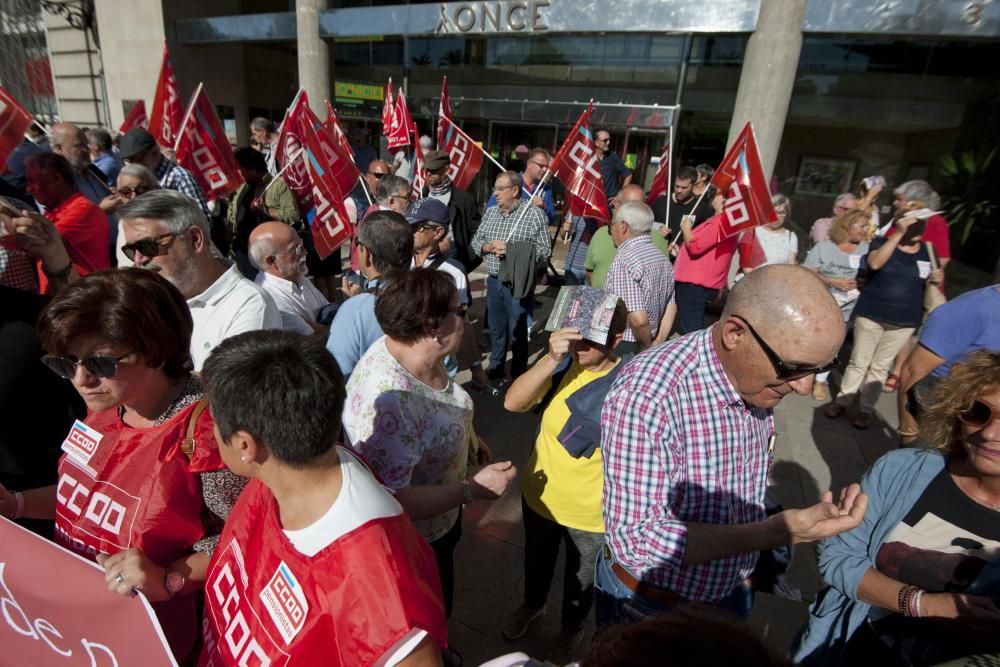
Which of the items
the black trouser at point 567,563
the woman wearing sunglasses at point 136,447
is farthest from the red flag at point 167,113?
the black trouser at point 567,563

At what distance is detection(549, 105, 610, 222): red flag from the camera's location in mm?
5670

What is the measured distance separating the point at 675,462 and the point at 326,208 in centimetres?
400

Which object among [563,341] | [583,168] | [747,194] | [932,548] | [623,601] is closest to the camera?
[932,548]

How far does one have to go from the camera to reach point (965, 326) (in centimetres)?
266

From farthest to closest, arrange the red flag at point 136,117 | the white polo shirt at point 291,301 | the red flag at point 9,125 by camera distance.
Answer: the red flag at point 136,117, the red flag at point 9,125, the white polo shirt at point 291,301

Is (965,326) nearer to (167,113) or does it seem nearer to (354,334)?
(354,334)

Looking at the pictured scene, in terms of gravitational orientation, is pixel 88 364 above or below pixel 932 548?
above

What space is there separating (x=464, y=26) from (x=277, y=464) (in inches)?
462

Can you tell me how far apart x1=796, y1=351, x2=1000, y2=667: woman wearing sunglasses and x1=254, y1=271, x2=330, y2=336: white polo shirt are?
109 inches

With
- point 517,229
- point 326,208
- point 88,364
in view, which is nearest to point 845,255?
point 517,229

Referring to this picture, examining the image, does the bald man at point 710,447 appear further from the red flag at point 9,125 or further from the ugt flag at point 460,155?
the red flag at point 9,125

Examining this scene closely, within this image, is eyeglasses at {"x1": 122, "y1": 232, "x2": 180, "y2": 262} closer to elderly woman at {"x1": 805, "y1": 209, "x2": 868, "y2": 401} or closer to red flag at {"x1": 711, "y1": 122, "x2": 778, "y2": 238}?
red flag at {"x1": 711, "y1": 122, "x2": 778, "y2": 238}

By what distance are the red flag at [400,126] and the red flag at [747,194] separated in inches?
172

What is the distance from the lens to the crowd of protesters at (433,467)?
3.91 feet
